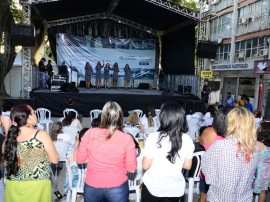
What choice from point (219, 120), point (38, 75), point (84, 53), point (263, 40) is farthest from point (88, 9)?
point (219, 120)

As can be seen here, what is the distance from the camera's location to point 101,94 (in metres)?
10.7

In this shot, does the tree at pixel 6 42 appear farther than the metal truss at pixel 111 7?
No

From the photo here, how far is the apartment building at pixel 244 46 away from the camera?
49.4 feet

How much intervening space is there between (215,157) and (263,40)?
15.6 metres

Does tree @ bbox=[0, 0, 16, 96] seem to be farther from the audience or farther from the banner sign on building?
the banner sign on building

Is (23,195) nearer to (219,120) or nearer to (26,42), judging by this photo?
(219,120)

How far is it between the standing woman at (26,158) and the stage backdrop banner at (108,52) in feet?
46.5

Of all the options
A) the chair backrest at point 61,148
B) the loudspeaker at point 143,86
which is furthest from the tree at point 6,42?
the chair backrest at point 61,148

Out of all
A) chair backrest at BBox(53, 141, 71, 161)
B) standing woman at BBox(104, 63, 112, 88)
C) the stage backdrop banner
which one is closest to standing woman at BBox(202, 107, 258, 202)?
chair backrest at BBox(53, 141, 71, 161)

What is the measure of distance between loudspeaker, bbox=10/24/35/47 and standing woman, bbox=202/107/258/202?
31.1 ft

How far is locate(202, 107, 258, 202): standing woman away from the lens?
185 cm

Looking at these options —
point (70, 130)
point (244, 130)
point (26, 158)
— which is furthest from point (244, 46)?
point (26, 158)

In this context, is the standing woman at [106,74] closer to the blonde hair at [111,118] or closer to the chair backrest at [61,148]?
the chair backrest at [61,148]

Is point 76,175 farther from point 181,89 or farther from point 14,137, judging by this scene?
point 181,89
